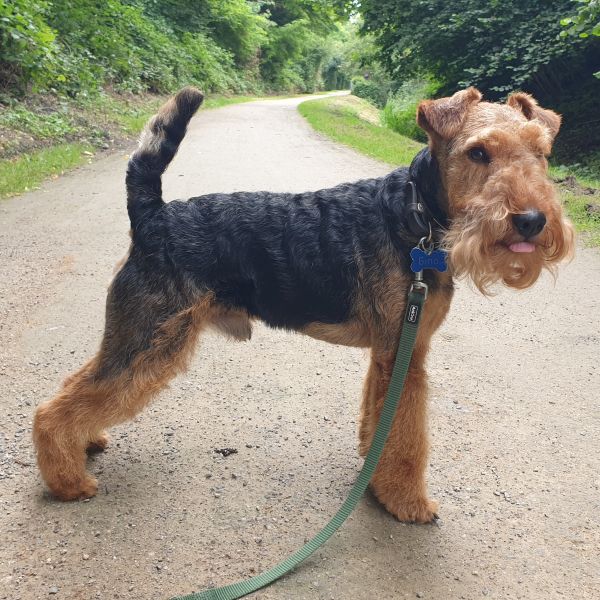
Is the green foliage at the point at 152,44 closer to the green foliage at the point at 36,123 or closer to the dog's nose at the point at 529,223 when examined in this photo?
the green foliage at the point at 36,123

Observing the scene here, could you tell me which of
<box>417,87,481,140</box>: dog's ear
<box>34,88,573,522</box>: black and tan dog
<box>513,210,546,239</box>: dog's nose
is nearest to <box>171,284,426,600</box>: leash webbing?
<box>34,88,573,522</box>: black and tan dog

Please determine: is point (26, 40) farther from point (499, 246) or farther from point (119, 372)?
point (499, 246)

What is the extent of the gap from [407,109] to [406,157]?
34.1 feet

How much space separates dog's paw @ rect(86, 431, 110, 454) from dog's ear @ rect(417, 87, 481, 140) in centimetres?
255

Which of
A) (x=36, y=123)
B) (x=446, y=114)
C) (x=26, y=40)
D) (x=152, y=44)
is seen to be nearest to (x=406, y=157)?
(x=26, y=40)

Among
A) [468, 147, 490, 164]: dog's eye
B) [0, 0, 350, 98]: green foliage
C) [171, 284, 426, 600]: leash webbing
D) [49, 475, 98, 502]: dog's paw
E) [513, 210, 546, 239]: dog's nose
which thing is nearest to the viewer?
[513, 210, 546, 239]: dog's nose

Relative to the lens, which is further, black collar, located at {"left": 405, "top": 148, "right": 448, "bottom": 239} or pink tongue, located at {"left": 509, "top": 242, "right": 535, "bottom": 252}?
black collar, located at {"left": 405, "top": 148, "right": 448, "bottom": 239}

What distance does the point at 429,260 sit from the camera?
2535 mm

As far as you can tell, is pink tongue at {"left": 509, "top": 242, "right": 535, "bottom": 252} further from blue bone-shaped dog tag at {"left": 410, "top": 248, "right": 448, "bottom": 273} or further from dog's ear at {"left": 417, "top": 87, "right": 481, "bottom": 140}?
dog's ear at {"left": 417, "top": 87, "right": 481, "bottom": 140}

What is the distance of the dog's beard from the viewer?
218cm

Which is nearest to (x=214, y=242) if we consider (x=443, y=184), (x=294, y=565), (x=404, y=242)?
(x=404, y=242)

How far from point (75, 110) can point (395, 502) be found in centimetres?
1468

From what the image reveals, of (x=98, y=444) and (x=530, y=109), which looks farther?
(x=98, y=444)

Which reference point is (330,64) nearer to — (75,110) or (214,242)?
(75,110)
